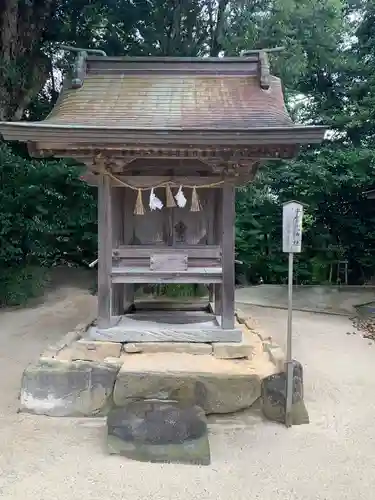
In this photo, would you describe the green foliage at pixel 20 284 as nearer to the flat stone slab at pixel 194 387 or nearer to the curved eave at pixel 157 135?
the curved eave at pixel 157 135

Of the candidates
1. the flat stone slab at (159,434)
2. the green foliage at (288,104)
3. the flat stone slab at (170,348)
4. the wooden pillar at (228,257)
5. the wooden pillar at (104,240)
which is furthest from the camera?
the green foliage at (288,104)

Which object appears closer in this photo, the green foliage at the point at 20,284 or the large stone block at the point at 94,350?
the large stone block at the point at 94,350

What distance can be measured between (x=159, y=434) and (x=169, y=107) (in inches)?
147

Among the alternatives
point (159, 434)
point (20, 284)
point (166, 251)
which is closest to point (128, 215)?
point (166, 251)

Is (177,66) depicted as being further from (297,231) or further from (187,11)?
(187,11)

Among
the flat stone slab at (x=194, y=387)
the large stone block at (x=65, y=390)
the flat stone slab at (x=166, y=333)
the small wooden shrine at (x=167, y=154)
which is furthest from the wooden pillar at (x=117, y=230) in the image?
the flat stone slab at (x=194, y=387)

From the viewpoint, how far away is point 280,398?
468 cm

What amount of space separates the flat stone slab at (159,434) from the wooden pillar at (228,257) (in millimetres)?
1529

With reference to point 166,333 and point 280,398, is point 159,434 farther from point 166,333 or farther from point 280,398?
point 166,333

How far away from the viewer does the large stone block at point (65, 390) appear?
15.7ft

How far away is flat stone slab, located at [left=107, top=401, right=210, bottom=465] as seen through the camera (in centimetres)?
390

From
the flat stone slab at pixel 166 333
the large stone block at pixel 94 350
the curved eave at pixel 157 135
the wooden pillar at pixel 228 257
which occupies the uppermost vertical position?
the curved eave at pixel 157 135

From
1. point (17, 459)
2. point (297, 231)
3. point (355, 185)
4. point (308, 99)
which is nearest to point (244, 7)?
point (308, 99)

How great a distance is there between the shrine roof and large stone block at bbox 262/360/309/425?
2509mm
